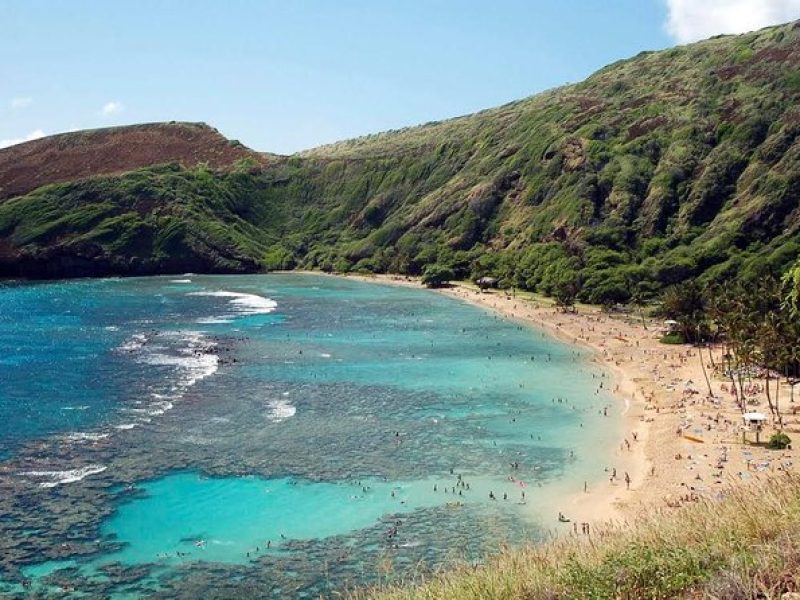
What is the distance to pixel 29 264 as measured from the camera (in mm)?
176250

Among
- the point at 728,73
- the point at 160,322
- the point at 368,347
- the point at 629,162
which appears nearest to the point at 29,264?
the point at 160,322

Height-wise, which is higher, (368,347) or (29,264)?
(29,264)

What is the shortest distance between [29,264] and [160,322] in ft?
301

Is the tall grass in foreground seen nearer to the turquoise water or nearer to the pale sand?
the pale sand

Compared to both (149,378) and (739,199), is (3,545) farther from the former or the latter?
(739,199)

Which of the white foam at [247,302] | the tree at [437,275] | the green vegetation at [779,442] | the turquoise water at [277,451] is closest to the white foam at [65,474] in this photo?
the turquoise water at [277,451]

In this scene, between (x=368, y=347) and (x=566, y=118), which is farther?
(x=566, y=118)

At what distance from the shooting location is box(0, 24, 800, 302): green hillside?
11881 centimetres

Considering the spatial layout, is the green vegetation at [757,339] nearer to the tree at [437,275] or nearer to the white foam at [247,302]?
the white foam at [247,302]

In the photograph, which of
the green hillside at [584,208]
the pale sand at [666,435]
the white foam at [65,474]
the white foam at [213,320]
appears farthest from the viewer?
the green hillside at [584,208]

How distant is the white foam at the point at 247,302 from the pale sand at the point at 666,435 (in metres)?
48.8

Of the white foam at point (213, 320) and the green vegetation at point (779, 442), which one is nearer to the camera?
the green vegetation at point (779, 442)

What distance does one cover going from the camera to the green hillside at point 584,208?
11881 cm

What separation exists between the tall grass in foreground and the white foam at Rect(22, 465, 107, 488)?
3188 cm
